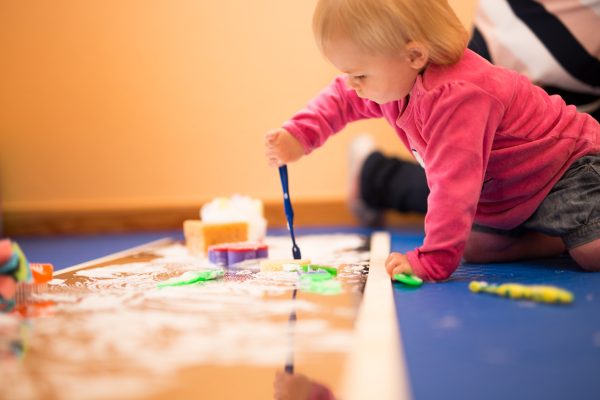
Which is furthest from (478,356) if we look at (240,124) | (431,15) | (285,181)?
(240,124)

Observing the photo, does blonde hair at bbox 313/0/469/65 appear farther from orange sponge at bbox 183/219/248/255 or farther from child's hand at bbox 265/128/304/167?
orange sponge at bbox 183/219/248/255

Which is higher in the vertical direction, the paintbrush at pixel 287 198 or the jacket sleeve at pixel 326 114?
the jacket sleeve at pixel 326 114

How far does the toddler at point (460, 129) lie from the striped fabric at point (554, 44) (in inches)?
14.8

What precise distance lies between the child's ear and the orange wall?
1.35 metres

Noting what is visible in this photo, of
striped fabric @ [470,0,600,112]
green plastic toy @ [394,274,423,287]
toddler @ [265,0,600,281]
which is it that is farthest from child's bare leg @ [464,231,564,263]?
striped fabric @ [470,0,600,112]

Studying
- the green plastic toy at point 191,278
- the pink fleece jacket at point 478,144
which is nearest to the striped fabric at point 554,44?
the pink fleece jacket at point 478,144

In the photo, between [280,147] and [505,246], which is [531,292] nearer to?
[505,246]

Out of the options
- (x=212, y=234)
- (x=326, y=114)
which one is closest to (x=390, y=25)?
(x=326, y=114)

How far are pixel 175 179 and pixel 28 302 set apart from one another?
1573mm

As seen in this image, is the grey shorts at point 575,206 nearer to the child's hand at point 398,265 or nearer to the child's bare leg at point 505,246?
the child's bare leg at point 505,246

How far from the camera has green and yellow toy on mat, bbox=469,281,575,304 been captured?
0.76 m

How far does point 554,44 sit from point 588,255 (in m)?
0.61

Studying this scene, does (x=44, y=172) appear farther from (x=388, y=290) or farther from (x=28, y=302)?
(x=388, y=290)

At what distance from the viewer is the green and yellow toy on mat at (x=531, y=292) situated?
0.76m
